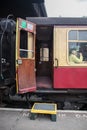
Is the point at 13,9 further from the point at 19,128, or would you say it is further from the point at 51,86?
the point at 19,128

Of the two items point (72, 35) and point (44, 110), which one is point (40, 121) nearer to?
point (44, 110)

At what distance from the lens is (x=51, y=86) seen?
24.4 feet

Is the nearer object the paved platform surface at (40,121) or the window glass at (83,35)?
the paved platform surface at (40,121)

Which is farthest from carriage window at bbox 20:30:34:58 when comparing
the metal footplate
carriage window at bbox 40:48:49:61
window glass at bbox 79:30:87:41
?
carriage window at bbox 40:48:49:61

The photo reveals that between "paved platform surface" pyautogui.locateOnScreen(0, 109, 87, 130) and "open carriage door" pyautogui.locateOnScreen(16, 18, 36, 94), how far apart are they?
2.44 ft

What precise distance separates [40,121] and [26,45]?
93.9 inches

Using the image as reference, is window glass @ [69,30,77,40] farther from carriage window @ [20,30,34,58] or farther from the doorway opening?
the doorway opening

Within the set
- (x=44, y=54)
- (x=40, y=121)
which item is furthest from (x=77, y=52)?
(x=44, y=54)

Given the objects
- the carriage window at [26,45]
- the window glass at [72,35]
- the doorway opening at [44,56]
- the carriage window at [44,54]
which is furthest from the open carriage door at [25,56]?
the carriage window at [44,54]

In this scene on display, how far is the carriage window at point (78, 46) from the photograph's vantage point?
7141 mm

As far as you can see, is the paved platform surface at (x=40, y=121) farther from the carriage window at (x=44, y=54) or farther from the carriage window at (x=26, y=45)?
the carriage window at (x=44, y=54)

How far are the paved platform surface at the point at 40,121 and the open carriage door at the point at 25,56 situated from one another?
743mm

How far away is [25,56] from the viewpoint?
6.93 m

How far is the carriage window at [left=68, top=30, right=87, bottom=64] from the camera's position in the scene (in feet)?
23.4
